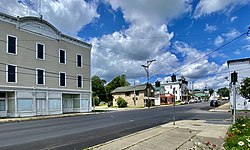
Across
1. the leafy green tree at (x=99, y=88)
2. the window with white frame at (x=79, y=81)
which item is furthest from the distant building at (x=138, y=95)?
the window with white frame at (x=79, y=81)

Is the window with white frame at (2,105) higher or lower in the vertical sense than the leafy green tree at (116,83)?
lower

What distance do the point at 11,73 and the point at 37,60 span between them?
458cm

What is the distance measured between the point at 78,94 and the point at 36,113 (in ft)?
32.8

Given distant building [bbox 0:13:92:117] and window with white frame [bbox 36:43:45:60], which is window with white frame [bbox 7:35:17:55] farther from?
window with white frame [bbox 36:43:45:60]

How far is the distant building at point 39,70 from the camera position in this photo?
1124 inches

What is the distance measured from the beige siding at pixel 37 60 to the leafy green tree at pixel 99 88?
146 ft

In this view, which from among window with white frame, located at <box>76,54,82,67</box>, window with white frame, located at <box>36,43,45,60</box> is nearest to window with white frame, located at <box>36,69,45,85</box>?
window with white frame, located at <box>36,43,45,60</box>

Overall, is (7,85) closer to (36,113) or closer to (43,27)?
(36,113)

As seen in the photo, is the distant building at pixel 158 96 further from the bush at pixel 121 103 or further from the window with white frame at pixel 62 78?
the window with white frame at pixel 62 78

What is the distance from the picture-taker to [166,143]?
9.68 m

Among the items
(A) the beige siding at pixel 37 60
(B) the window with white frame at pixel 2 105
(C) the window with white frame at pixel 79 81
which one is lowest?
(B) the window with white frame at pixel 2 105

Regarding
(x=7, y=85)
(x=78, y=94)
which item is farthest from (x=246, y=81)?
(x=7, y=85)

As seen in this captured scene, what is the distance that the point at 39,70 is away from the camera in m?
32.5

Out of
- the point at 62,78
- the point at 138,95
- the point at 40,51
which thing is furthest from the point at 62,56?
the point at 138,95
